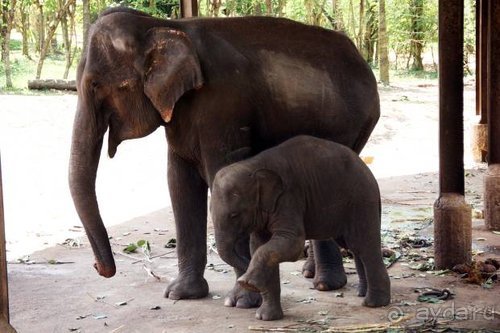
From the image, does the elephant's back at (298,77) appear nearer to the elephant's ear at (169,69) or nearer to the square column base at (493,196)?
the elephant's ear at (169,69)

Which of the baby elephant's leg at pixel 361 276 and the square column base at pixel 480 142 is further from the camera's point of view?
the square column base at pixel 480 142

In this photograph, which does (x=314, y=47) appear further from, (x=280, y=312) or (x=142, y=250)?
(x=142, y=250)

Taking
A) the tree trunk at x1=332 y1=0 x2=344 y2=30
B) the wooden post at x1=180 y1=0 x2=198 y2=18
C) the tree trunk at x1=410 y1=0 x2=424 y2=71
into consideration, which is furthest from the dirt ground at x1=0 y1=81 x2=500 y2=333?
the tree trunk at x1=410 y1=0 x2=424 y2=71

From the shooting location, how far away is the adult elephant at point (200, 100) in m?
5.54

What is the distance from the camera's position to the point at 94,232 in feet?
18.4

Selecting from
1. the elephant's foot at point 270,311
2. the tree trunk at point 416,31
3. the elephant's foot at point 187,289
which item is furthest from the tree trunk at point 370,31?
the elephant's foot at point 270,311

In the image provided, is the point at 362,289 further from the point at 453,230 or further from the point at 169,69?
the point at 169,69

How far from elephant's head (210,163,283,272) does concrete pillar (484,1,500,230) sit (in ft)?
10.7

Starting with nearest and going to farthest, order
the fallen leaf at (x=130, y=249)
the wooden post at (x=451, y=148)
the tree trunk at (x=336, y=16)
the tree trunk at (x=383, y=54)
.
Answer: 1. the wooden post at (x=451, y=148)
2. the fallen leaf at (x=130, y=249)
3. the tree trunk at (x=383, y=54)
4. the tree trunk at (x=336, y=16)

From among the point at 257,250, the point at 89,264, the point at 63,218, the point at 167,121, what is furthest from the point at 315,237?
the point at 63,218

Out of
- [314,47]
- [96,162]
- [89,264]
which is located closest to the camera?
[96,162]

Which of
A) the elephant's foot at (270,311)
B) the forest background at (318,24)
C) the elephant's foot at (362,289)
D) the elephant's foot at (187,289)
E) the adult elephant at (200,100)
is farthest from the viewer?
the forest background at (318,24)

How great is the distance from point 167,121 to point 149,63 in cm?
39

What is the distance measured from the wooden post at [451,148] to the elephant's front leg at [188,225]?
5.96 ft
